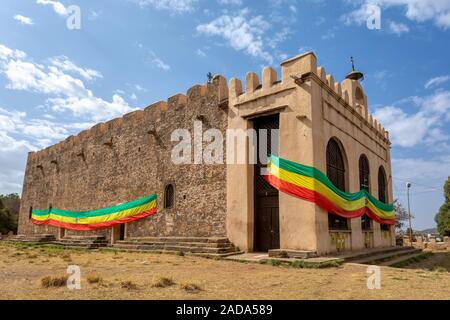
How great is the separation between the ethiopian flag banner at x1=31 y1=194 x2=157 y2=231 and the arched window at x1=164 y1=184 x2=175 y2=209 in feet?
2.45

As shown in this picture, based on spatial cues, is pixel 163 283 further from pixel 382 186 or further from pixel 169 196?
pixel 382 186

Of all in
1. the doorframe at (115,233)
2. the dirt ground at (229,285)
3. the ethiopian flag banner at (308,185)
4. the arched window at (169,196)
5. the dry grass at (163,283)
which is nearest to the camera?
the dirt ground at (229,285)

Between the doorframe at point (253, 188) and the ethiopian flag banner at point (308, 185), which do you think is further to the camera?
the doorframe at point (253, 188)

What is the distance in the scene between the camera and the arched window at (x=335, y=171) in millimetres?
12423

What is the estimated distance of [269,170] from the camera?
1204 cm

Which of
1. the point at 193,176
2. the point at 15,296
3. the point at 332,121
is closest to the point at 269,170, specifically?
the point at 332,121

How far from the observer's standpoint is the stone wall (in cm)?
1419

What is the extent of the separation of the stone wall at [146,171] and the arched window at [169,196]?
0.21 meters

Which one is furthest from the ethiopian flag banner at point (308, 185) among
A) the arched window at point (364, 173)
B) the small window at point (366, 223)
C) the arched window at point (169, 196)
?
the arched window at point (169, 196)

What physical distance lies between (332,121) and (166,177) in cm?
765

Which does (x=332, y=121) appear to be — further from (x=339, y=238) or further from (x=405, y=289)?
(x=405, y=289)

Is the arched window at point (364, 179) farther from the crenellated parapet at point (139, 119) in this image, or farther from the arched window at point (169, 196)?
the arched window at point (169, 196)

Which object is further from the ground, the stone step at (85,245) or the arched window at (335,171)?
the arched window at (335,171)

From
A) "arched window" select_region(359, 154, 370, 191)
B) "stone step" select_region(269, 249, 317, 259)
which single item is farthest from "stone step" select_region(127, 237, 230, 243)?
"arched window" select_region(359, 154, 370, 191)
